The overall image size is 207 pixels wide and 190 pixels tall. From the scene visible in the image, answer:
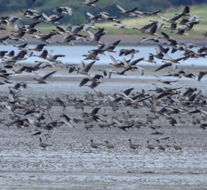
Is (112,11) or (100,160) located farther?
(112,11)

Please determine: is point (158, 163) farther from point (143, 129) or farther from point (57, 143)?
point (143, 129)

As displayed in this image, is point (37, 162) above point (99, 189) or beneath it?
beneath

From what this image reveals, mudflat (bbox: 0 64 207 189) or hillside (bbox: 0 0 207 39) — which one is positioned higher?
mudflat (bbox: 0 64 207 189)

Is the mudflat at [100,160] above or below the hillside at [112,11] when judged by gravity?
above

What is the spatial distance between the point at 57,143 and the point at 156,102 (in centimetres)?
1023

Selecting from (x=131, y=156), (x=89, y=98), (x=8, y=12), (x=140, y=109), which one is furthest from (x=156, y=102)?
(x=8, y=12)

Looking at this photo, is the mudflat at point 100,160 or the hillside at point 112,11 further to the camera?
the hillside at point 112,11

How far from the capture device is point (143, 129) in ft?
67.5

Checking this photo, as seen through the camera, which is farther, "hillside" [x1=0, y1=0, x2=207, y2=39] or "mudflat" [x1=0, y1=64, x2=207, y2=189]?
"hillside" [x1=0, y1=0, x2=207, y2=39]

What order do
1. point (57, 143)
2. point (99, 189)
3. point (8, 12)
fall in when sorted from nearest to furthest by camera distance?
point (99, 189) → point (57, 143) → point (8, 12)

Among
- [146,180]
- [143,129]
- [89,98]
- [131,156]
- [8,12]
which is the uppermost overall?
[146,180]

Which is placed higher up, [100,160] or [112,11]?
[100,160]

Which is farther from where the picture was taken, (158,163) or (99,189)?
(158,163)

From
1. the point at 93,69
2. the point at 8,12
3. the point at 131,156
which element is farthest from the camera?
the point at 8,12
